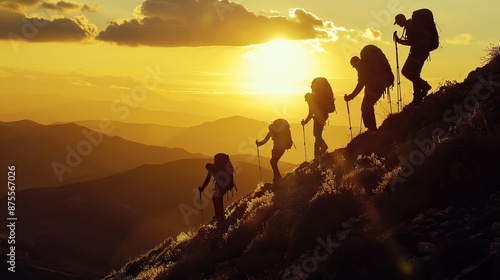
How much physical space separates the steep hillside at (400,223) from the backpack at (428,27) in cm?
197

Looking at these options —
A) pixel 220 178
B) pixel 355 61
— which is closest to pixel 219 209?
pixel 220 178

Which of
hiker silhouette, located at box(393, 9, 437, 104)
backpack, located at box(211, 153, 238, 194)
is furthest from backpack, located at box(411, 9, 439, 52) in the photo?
backpack, located at box(211, 153, 238, 194)

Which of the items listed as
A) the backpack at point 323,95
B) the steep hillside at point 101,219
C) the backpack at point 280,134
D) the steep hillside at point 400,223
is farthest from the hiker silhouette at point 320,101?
the steep hillside at point 101,219

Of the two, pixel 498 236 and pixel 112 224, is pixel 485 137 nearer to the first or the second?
pixel 498 236

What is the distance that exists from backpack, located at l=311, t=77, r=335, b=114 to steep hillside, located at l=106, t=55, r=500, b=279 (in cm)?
585

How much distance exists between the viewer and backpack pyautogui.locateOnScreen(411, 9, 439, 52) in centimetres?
1527

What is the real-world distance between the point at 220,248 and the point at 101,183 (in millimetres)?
174262

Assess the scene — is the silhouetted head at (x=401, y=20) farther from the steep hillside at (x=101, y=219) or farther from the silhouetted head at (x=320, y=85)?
the steep hillside at (x=101, y=219)

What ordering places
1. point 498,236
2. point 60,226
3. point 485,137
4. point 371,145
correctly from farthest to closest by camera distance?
point 60,226 < point 371,145 < point 485,137 < point 498,236

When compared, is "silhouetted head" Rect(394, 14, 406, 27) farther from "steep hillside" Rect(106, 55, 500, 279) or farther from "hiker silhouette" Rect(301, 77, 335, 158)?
"hiker silhouette" Rect(301, 77, 335, 158)

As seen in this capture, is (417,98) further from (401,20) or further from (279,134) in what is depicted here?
(279,134)

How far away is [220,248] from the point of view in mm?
13250

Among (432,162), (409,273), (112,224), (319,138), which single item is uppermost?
(112,224)

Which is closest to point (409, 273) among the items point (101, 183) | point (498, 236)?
point (498, 236)
